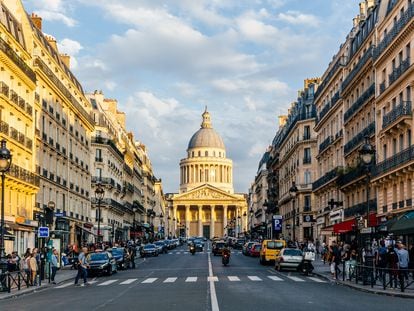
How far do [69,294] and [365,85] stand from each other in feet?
107

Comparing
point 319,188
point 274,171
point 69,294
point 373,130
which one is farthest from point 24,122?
point 274,171

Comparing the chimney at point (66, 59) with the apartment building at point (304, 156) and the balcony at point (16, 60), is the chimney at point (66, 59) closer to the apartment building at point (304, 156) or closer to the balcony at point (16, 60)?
the balcony at point (16, 60)

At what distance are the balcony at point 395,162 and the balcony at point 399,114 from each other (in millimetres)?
1707

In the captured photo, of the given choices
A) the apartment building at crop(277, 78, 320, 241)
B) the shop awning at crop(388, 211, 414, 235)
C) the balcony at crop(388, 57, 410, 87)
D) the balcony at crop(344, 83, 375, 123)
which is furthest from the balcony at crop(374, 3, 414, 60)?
the apartment building at crop(277, 78, 320, 241)

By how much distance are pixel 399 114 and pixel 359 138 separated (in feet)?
44.9

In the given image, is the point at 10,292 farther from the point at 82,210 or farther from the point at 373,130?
the point at 82,210

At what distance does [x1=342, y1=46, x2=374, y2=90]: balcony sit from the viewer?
51.8 metres

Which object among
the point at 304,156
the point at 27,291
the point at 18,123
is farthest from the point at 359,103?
the point at 304,156

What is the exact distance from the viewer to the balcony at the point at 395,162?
134ft

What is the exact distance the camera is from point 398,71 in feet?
142

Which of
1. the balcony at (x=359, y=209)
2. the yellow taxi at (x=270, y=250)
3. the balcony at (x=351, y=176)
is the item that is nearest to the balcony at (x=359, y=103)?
the balcony at (x=351, y=176)

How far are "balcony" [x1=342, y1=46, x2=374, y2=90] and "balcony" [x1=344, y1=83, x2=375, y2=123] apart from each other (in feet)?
5.58

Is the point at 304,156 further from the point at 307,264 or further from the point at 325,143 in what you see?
the point at 307,264

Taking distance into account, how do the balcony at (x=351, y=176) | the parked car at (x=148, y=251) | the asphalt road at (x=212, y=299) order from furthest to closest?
the parked car at (x=148, y=251) → the balcony at (x=351, y=176) → the asphalt road at (x=212, y=299)
